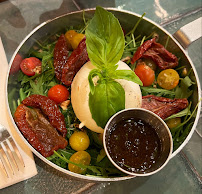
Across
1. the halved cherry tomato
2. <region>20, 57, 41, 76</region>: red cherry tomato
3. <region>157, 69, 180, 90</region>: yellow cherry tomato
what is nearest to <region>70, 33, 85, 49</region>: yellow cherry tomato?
the halved cherry tomato

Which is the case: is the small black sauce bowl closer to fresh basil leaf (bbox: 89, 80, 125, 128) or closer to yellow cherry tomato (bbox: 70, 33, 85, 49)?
fresh basil leaf (bbox: 89, 80, 125, 128)

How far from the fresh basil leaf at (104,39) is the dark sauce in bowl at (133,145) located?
0.26 metres

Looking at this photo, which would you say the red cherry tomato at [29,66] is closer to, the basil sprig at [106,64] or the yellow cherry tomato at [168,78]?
the basil sprig at [106,64]

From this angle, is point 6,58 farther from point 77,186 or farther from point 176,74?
point 176,74

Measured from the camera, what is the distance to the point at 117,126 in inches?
40.3

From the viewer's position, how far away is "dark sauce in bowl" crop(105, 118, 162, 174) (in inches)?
38.0

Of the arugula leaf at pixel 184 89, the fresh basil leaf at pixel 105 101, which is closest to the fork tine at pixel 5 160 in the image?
the fresh basil leaf at pixel 105 101

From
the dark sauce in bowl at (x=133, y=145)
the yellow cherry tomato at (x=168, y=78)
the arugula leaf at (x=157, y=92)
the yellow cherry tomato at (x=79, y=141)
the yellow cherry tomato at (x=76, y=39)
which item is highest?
the yellow cherry tomato at (x=76, y=39)

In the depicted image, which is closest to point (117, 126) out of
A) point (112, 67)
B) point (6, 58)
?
point (112, 67)

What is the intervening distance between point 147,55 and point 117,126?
43cm

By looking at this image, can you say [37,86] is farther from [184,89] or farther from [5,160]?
[184,89]

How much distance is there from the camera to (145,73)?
1.22 metres

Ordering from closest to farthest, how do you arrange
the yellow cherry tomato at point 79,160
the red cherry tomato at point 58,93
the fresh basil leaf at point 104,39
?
the fresh basil leaf at point 104,39
the yellow cherry tomato at point 79,160
the red cherry tomato at point 58,93

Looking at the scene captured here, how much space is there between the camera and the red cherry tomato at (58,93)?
118 centimetres
